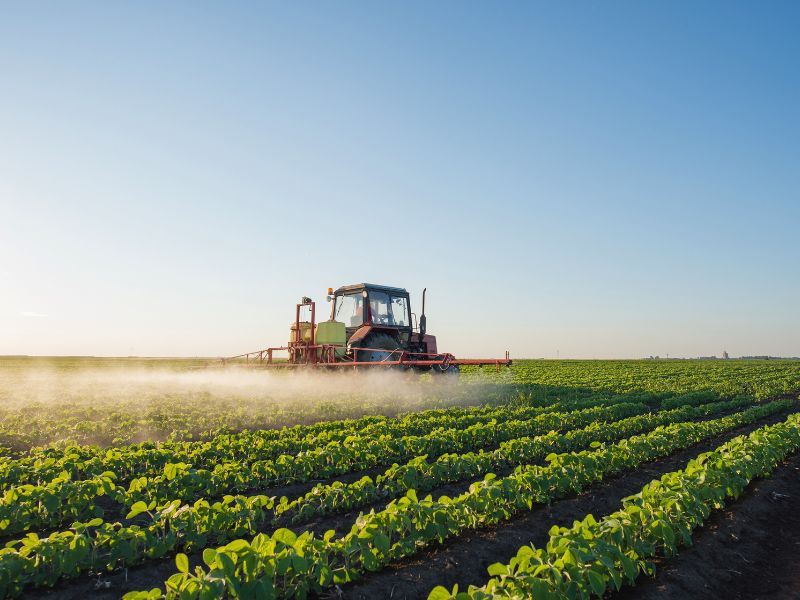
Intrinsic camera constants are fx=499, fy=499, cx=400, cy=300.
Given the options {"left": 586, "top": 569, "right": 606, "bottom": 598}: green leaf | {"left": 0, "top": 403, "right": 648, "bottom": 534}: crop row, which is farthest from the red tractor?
{"left": 586, "top": 569, "right": 606, "bottom": 598}: green leaf

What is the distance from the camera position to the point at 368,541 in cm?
395

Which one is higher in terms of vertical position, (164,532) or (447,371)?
(447,371)

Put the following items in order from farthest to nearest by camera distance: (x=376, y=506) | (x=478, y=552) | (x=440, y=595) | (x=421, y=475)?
(x=421, y=475) → (x=376, y=506) → (x=478, y=552) → (x=440, y=595)

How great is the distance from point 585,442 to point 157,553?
729 centimetres

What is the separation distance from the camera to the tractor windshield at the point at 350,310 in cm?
1480

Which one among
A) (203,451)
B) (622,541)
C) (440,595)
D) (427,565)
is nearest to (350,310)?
(203,451)

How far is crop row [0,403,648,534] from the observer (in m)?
4.98

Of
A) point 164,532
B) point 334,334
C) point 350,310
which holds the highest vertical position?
point 350,310

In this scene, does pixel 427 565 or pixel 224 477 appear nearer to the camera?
pixel 427 565

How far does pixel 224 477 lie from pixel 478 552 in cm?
340

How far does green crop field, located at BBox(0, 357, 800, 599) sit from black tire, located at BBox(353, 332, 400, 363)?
7.44ft

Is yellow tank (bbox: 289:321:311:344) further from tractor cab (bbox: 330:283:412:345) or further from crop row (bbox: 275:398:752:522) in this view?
crop row (bbox: 275:398:752:522)

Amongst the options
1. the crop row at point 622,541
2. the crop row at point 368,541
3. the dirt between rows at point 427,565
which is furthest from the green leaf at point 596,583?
the crop row at point 368,541

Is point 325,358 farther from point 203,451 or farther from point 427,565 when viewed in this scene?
point 427,565
